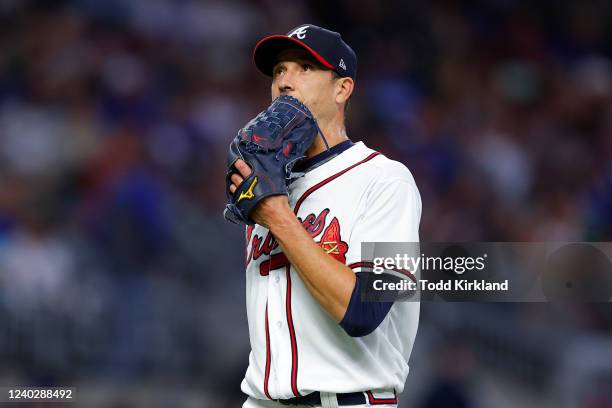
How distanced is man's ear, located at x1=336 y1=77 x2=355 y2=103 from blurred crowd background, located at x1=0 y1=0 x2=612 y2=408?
2.30 meters

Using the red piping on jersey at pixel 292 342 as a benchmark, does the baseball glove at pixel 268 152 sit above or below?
above

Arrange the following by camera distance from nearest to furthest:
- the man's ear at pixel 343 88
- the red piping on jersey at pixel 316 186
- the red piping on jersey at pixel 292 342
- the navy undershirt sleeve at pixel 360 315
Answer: the navy undershirt sleeve at pixel 360 315 → the red piping on jersey at pixel 292 342 → the red piping on jersey at pixel 316 186 → the man's ear at pixel 343 88

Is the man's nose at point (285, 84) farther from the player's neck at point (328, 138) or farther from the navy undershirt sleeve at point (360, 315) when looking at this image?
the navy undershirt sleeve at point (360, 315)

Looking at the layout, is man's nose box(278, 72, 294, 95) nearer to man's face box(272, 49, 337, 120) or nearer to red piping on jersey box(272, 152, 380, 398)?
man's face box(272, 49, 337, 120)

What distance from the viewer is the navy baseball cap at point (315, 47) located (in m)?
2.30

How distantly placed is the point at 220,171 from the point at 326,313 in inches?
136

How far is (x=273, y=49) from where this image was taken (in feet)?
7.77

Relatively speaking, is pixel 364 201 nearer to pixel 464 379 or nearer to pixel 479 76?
pixel 464 379

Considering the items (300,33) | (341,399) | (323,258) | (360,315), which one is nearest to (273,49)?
(300,33)

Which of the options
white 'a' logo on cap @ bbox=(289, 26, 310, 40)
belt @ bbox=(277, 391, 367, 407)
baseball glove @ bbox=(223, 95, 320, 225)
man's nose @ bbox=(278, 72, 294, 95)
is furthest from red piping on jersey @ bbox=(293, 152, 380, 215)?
belt @ bbox=(277, 391, 367, 407)

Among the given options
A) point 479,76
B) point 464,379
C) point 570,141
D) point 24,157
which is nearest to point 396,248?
point 464,379

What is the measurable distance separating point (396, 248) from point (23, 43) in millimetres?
4777

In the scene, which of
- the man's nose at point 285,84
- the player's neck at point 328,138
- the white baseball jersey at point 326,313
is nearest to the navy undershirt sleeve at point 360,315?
the white baseball jersey at point 326,313

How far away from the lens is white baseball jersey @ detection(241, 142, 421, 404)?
211 centimetres
